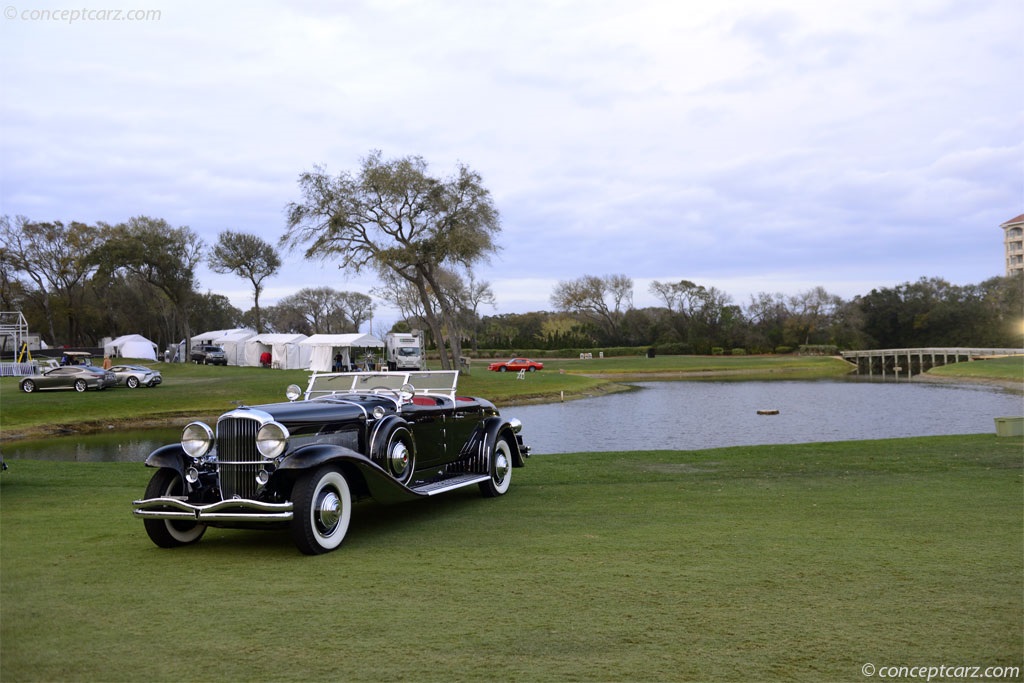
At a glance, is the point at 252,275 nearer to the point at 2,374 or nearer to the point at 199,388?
the point at 2,374

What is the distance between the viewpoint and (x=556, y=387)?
45938 millimetres

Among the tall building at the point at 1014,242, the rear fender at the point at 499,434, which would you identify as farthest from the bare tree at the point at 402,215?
the tall building at the point at 1014,242

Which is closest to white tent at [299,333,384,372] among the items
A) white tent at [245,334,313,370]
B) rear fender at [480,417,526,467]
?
white tent at [245,334,313,370]

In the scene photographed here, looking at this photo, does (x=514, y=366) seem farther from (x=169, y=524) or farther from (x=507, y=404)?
(x=169, y=524)

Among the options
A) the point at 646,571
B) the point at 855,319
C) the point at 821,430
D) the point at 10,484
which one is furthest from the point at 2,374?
the point at 855,319

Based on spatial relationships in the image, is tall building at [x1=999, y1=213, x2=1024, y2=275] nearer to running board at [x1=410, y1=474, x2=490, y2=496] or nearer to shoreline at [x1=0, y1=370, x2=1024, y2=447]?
shoreline at [x1=0, y1=370, x2=1024, y2=447]

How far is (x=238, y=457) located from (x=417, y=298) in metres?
68.4

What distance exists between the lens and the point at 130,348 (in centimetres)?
6975

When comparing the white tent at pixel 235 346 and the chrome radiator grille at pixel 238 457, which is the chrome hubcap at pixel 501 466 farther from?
the white tent at pixel 235 346

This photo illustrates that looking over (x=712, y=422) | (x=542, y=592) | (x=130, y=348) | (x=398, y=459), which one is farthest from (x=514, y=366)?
(x=542, y=592)

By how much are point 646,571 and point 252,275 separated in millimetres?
74140

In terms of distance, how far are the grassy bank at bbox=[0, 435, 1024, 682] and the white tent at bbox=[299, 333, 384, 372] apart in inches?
1801

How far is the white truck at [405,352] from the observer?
57.7m

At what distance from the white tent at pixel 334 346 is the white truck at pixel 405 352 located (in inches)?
58.9
